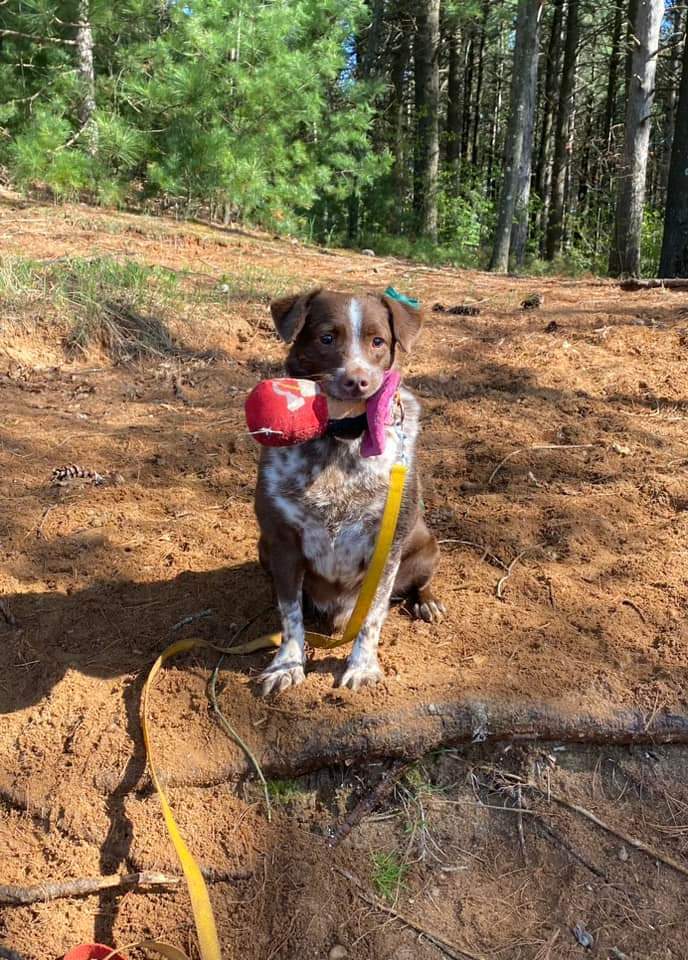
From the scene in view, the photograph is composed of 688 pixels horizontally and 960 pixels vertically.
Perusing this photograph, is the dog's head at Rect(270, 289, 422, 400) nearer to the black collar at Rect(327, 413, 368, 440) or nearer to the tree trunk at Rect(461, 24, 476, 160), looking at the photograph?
the black collar at Rect(327, 413, 368, 440)

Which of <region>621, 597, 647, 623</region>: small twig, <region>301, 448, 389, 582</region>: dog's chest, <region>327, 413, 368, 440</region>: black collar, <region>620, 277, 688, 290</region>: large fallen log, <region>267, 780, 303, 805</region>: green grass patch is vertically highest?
<region>620, 277, 688, 290</region>: large fallen log

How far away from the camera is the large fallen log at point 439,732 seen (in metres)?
2.64

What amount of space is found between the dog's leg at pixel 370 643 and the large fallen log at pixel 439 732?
7.8 inches

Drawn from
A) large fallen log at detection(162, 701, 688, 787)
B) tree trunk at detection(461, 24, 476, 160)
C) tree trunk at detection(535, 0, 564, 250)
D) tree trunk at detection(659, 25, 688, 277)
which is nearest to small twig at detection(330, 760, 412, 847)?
large fallen log at detection(162, 701, 688, 787)

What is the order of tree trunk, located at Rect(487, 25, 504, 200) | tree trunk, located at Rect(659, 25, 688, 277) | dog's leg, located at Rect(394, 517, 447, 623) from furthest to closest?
tree trunk, located at Rect(487, 25, 504, 200) → tree trunk, located at Rect(659, 25, 688, 277) → dog's leg, located at Rect(394, 517, 447, 623)

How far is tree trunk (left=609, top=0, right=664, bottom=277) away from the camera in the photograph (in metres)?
10.1

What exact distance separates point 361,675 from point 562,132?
2044 cm

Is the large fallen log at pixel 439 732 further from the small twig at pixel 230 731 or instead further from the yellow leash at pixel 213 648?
the yellow leash at pixel 213 648

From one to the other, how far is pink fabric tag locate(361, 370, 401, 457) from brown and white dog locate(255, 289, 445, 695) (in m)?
0.04

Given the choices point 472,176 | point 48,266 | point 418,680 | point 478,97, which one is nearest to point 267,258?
point 48,266

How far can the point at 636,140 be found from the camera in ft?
34.6

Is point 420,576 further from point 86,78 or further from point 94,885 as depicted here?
point 86,78

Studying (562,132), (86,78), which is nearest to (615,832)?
(86,78)

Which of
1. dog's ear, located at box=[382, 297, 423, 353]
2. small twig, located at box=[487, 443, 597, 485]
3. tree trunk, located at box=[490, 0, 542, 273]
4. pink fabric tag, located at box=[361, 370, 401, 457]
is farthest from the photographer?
tree trunk, located at box=[490, 0, 542, 273]
